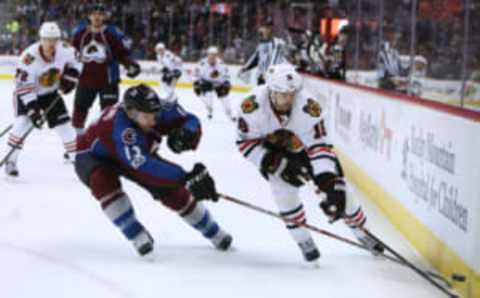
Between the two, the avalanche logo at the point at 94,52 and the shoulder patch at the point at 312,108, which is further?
the avalanche logo at the point at 94,52

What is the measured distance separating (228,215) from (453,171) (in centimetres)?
189

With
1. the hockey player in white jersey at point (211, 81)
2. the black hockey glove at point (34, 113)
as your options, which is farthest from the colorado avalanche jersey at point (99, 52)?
the hockey player in white jersey at point (211, 81)

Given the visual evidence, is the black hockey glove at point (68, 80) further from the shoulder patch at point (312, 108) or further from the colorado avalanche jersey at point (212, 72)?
the colorado avalanche jersey at point (212, 72)

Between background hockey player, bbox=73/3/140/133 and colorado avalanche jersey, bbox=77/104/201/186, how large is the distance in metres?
3.19

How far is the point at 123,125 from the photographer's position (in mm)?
3855

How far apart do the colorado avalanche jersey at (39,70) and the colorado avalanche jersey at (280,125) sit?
2.90 m

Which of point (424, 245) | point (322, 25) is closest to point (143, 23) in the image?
point (322, 25)

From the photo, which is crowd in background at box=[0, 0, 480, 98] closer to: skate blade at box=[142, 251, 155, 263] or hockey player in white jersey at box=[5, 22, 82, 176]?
hockey player in white jersey at box=[5, 22, 82, 176]

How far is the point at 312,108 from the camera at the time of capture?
3969 mm

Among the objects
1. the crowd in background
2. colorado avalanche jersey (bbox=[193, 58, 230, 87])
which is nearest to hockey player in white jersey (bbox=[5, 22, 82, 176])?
colorado avalanche jersey (bbox=[193, 58, 230, 87])

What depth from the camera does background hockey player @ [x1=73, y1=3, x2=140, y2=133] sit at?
7281 mm

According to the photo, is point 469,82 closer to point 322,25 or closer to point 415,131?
point 415,131

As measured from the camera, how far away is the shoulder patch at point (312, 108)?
396 cm

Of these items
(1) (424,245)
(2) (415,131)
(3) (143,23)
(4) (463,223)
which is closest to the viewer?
(4) (463,223)
